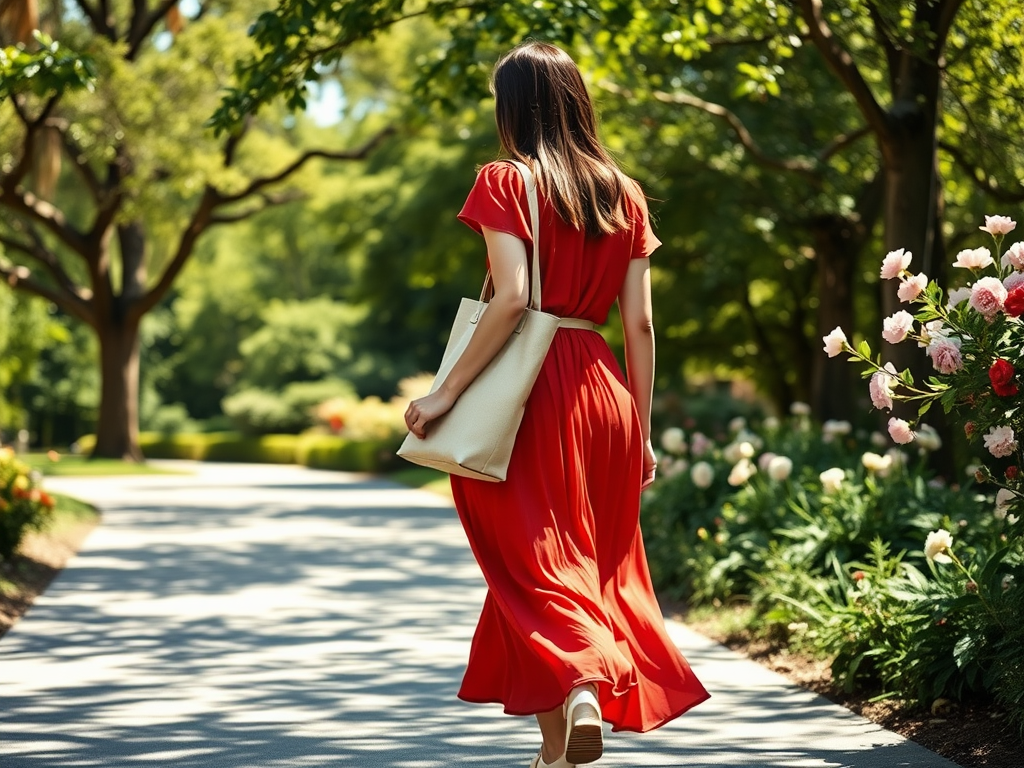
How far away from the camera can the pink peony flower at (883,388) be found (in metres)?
4.60

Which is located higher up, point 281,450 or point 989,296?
point 989,296

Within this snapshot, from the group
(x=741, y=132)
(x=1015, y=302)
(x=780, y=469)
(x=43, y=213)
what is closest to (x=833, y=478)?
(x=780, y=469)

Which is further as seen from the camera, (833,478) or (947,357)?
(833,478)

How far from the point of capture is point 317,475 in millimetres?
28078

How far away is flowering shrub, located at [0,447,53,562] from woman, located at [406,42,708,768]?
5.98 metres

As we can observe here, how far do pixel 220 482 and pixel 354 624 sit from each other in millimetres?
16498

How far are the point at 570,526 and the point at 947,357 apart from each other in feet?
4.63

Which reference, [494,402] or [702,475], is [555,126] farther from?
[702,475]

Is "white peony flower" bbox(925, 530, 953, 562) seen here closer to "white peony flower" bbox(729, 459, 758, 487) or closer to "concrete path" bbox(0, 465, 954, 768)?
"concrete path" bbox(0, 465, 954, 768)

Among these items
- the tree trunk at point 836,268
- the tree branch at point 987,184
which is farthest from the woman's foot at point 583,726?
the tree trunk at point 836,268

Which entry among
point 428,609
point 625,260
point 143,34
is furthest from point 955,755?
point 143,34

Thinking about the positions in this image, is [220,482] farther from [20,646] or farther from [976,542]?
[976,542]

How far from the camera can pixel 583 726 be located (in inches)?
137

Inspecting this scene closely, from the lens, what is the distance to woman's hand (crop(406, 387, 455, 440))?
3.77m
